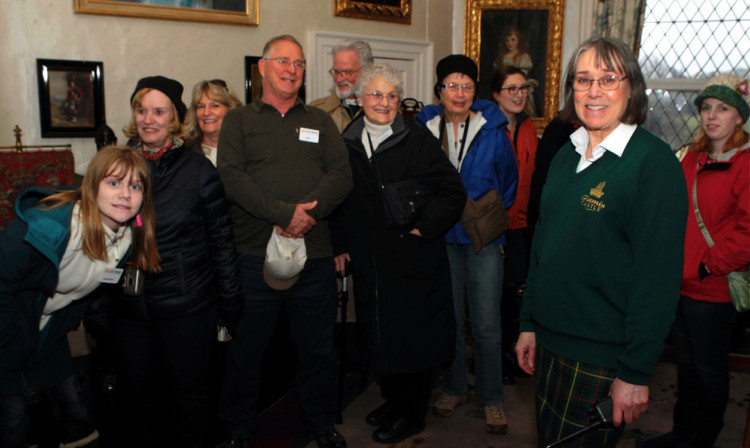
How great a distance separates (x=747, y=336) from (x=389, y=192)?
322 centimetres

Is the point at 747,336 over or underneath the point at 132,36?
underneath

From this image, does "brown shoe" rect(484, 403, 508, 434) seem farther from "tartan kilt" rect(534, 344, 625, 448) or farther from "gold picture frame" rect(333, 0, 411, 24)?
"gold picture frame" rect(333, 0, 411, 24)

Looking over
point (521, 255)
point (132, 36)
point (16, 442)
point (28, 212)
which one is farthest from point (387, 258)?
point (132, 36)

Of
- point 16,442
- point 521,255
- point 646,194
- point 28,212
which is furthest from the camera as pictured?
point 521,255

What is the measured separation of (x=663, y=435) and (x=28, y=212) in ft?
9.47

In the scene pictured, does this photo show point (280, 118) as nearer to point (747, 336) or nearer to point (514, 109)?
point (514, 109)

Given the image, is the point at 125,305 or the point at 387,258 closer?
the point at 125,305

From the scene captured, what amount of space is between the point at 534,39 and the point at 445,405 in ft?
13.0

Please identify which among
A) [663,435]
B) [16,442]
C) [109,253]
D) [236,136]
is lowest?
[663,435]

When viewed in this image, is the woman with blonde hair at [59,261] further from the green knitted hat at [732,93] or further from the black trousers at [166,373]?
the green knitted hat at [732,93]

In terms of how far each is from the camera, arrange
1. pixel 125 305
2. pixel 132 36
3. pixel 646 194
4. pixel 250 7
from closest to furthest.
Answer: pixel 646 194 → pixel 125 305 → pixel 132 36 → pixel 250 7

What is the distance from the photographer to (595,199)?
4.59 feet

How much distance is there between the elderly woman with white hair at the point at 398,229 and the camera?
2.58m

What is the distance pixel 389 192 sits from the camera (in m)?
2.52
